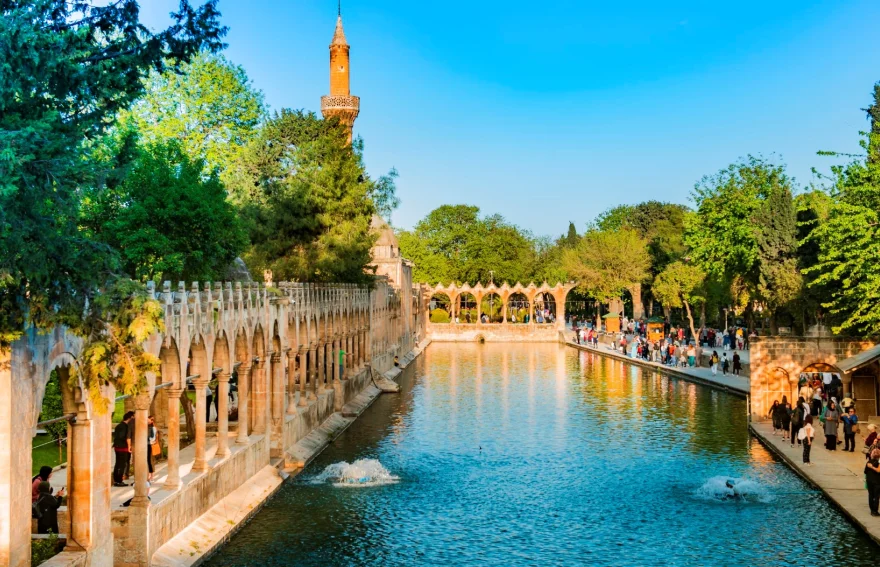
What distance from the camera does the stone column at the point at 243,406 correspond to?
21641 millimetres

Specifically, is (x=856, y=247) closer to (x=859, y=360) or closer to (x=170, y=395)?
(x=859, y=360)

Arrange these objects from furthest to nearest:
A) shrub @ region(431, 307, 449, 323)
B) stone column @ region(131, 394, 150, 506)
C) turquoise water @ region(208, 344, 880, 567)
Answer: shrub @ region(431, 307, 449, 323) < turquoise water @ region(208, 344, 880, 567) < stone column @ region(131, 394, 150, 506)

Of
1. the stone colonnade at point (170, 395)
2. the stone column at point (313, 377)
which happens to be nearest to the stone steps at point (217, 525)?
the stone colonnade at point (170, 395)

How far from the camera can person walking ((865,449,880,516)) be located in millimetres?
17469

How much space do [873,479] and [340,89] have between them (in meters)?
46.4

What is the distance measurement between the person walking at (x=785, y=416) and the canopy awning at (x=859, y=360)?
6.63 feet

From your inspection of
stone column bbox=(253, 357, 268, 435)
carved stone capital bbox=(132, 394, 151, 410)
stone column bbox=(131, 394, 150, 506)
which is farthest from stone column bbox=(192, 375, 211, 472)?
stone column bbox=(253, 357, 268, 435)

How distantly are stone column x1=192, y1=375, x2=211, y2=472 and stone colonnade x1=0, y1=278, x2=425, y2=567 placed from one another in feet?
0.08

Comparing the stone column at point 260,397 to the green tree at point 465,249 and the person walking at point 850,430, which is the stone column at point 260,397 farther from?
the green tree at point 465,249

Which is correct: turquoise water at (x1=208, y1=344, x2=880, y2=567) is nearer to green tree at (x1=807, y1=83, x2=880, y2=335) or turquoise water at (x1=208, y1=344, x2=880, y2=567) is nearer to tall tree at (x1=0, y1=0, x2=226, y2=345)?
green tree at (x1=807, y1=83, x2=880, y2=335)

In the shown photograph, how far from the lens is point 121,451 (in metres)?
17.6

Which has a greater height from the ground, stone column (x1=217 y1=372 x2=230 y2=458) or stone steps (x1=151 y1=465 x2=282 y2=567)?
stone column (x1=217 y1=372 x2=230 y2=458)

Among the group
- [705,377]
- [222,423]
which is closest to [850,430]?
[222,423]

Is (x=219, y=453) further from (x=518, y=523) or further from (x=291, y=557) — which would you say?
(x=518, y=523)
